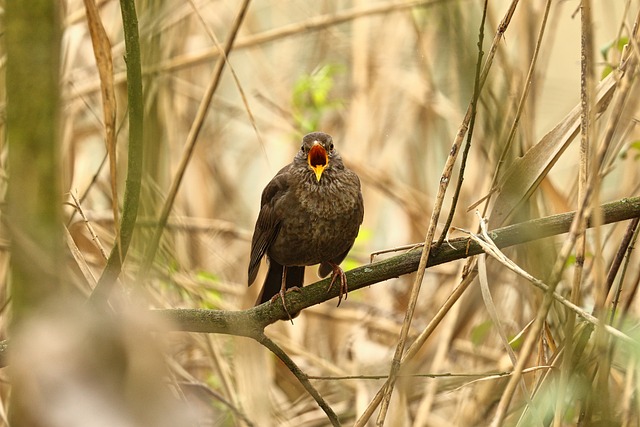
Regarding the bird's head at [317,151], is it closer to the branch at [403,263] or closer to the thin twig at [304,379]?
the branch at [403,263]

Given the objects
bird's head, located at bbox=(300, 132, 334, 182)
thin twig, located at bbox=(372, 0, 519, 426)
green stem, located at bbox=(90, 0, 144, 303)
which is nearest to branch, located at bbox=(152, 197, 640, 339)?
thin twig, located at bbox=(372, 0, 519, 426)

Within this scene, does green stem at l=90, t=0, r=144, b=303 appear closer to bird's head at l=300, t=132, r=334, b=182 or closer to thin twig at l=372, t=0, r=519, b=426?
thin twig at l=372, t=0, r=519, b=426

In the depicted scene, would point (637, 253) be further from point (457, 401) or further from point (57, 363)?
point (57, 363)

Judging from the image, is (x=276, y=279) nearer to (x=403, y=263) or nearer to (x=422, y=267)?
(x=403, y=263)

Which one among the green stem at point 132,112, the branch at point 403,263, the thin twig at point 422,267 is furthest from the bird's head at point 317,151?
the green stem at point 132,112

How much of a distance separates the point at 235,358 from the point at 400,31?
246 centimetres

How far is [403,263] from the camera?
2.09 m

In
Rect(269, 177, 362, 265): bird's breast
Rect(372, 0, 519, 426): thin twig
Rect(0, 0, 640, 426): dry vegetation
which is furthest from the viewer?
Rect(269, 177, 362, 265): bird's breast

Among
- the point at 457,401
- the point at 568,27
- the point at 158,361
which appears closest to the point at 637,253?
the point at 457,401

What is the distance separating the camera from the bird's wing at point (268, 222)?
10.6 ft

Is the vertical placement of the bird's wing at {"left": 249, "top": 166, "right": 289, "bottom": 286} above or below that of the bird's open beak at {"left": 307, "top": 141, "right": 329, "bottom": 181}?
below

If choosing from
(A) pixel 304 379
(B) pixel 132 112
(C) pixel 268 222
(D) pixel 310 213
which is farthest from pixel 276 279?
(B) pixel 132 112

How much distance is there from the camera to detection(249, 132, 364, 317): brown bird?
3.13 meters

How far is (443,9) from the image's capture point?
1497 millimetres
